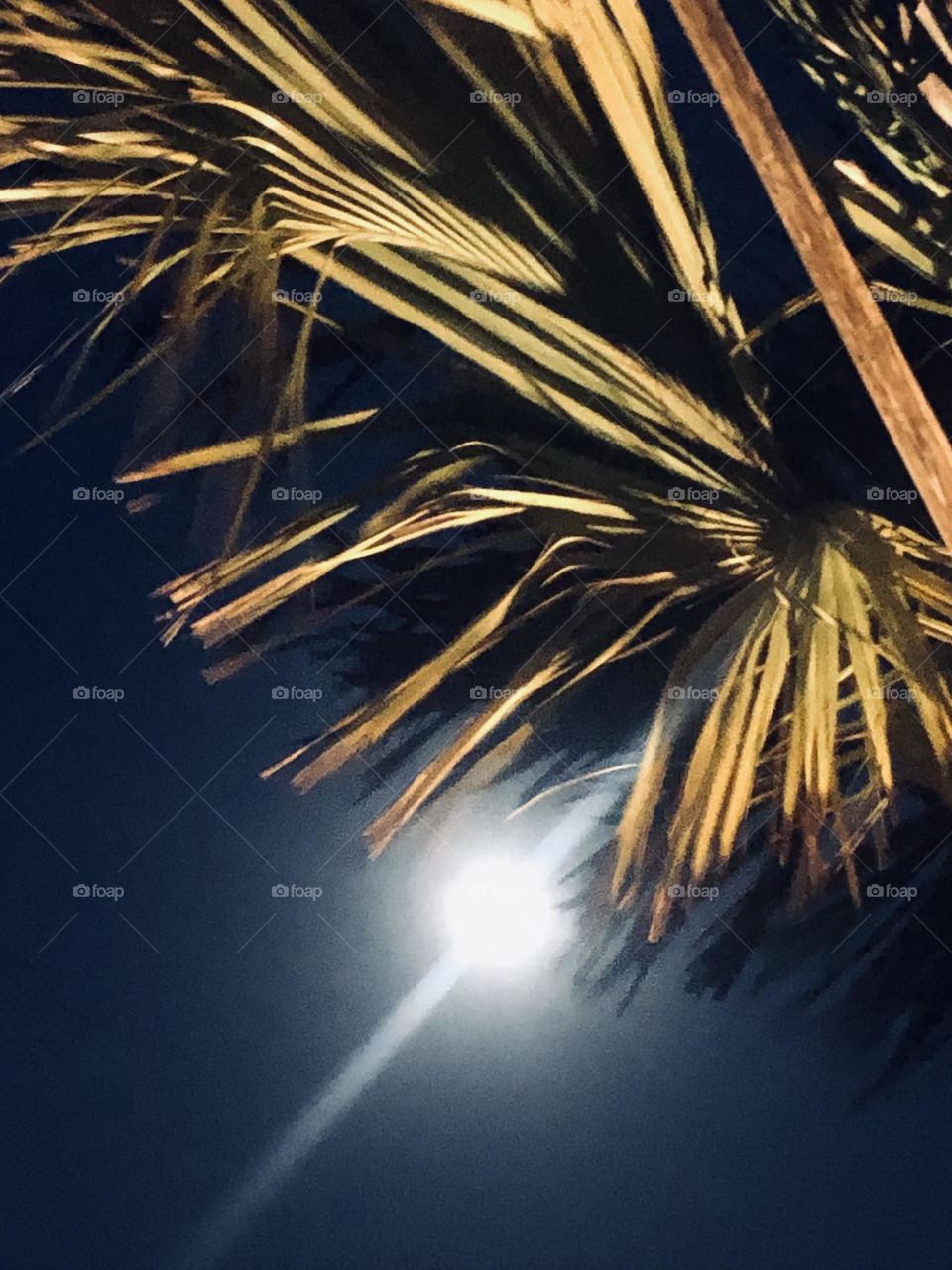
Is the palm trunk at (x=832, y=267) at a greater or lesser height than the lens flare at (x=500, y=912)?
greater

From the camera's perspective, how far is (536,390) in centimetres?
80

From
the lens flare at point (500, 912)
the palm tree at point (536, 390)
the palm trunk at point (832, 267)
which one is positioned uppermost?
the palm trunk at point (832, 267)

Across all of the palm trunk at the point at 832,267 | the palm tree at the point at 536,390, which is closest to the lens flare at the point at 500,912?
the palm tree at the point at 536,390

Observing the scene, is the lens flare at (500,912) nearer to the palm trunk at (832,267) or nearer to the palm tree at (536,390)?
the palm tree at (536,390)

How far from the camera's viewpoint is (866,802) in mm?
805

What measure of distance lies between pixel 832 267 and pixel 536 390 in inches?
8.7

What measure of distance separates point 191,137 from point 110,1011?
2.15 feet

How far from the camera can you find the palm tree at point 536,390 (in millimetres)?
746

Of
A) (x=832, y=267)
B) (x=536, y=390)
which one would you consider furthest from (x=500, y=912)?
(x=832, y=267)

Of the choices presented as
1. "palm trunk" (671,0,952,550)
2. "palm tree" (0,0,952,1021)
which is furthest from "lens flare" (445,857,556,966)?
"palm trunk" (671,0,952,550)

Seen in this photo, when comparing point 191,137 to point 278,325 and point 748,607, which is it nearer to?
point 278,325

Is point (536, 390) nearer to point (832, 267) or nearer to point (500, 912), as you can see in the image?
point (832, 267)

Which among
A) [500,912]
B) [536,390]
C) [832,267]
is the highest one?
[832,267]

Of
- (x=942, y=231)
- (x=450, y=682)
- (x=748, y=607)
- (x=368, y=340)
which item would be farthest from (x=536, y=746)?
(x=942, y=231)
